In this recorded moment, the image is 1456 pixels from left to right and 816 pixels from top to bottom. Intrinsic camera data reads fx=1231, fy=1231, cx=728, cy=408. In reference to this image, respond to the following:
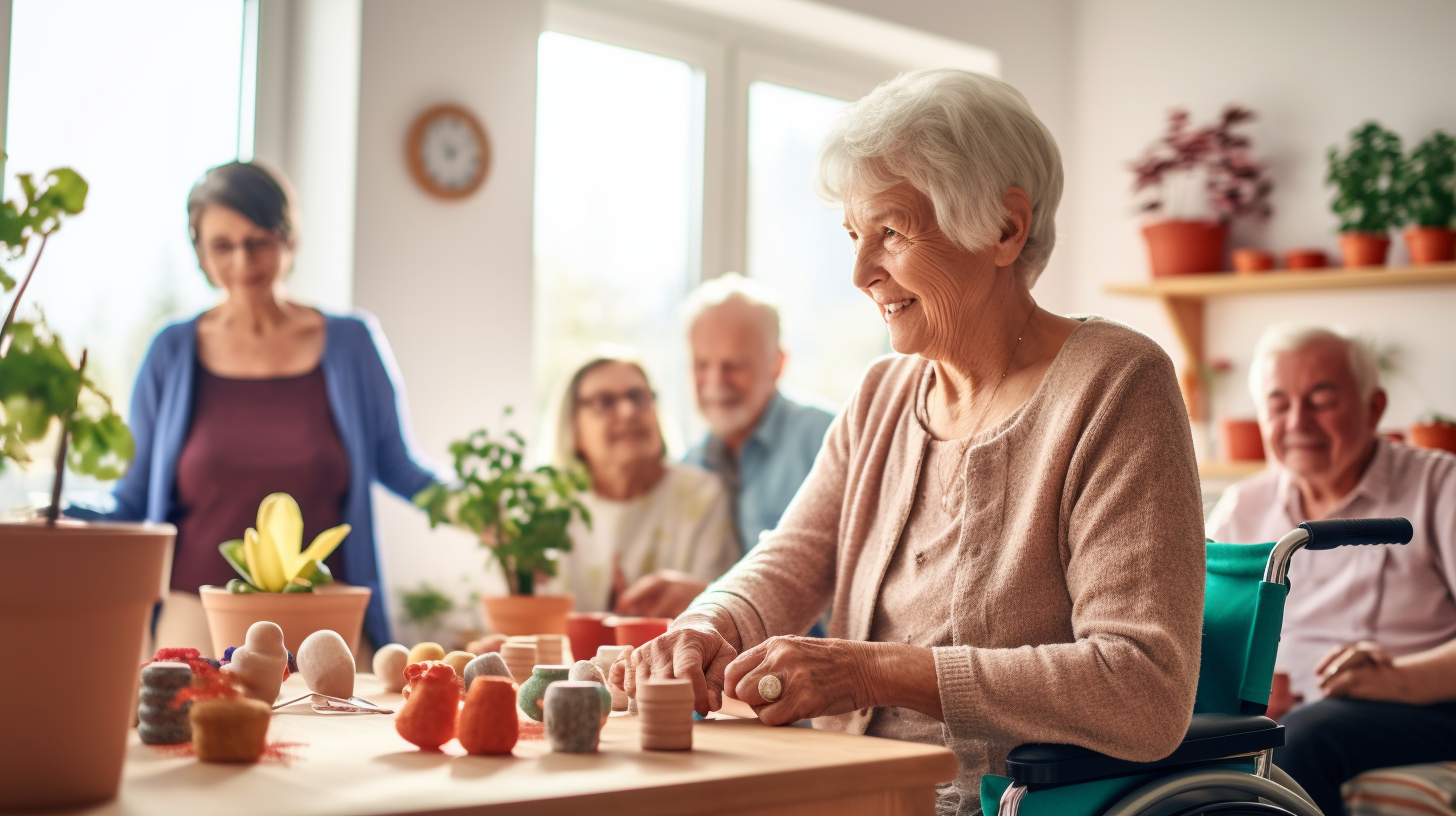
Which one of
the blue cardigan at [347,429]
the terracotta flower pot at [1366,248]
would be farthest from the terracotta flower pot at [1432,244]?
the blue cardigan at [347,429]

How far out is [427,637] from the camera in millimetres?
3262

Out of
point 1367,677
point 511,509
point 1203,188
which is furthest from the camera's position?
point 1203,188

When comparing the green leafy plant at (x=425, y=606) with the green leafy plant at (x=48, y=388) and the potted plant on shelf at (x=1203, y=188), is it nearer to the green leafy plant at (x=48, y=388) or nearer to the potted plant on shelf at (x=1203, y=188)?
the green leafy plant at (x=48, y=388)

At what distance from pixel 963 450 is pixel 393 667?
70 centimetres

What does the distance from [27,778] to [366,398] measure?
6.32 feet

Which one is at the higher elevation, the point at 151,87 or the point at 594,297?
the point at 151,87

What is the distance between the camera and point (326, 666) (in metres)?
1.22

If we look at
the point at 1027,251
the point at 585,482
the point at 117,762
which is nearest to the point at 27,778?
the point at 117,762

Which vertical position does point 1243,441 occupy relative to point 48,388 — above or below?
above

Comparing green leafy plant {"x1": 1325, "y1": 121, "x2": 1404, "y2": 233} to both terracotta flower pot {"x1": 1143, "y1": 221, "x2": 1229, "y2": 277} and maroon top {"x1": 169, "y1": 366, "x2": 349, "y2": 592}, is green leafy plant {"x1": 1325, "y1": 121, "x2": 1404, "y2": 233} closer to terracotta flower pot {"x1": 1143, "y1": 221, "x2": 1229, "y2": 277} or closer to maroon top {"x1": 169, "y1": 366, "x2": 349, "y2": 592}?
terracotta flower pot {"x1": 1143, "y1": 221, "x2": 1229, "y2": 277}

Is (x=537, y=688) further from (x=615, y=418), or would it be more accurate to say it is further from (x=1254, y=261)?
(x=1254, y=261)

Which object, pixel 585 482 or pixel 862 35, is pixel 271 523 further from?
pixel 862 35

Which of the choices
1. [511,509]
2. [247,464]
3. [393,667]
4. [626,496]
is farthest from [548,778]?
[626,496]

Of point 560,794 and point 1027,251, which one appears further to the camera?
point 1027,251
